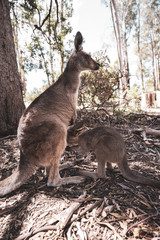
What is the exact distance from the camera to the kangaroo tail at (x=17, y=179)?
2.13m

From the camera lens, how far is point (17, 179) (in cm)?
221

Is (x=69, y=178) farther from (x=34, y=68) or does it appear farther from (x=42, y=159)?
(x=34, y=68)

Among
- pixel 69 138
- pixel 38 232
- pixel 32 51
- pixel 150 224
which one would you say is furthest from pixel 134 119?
pixel 32 51

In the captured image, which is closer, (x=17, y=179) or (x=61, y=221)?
(x=61, y=221)

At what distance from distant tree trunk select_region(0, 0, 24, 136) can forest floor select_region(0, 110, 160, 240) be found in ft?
6.08

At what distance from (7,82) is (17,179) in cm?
302

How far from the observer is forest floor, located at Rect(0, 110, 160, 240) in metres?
1.57

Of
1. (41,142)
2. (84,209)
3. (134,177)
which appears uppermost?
(41,142)

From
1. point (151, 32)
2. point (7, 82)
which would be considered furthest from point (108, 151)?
point (151, 32)

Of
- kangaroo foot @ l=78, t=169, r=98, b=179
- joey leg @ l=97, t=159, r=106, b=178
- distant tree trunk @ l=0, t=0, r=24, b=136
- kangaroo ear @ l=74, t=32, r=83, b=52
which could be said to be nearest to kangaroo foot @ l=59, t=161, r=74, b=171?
kangaroo foot @ l=78, t=169, r=98, b=179

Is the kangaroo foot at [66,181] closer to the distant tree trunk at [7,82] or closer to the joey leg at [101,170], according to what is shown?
the joey leg at [101,170]

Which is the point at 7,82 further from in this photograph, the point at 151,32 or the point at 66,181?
the point at 151,32

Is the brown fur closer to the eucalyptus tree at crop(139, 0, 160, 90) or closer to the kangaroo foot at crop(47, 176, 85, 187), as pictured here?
the kangaroo foot at crop(47, 176, 85, 187)

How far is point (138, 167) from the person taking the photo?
278cm
